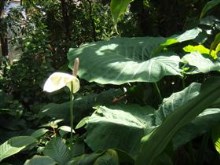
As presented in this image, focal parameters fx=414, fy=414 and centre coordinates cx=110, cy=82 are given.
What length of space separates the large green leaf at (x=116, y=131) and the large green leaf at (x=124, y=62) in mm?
164

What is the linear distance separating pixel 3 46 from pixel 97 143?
15.9ft

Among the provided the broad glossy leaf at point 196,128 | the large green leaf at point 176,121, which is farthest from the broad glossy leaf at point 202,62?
the large green leaf at point 176,121

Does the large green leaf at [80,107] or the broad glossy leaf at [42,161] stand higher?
the broad glossy leaf at [42,161]

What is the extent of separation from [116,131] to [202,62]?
477mm

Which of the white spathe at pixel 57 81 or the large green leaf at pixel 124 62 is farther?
the large green leaf at pixel 124 62

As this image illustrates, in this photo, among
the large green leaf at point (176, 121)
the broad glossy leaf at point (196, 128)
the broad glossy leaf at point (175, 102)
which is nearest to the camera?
the large green leaf at point (176, 121)

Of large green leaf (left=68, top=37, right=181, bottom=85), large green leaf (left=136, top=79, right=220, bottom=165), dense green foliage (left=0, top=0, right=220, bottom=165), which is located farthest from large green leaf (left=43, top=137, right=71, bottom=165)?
large green leaf (left=136, top=79, right=220, bottom=165)

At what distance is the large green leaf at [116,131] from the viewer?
1606 millimetres

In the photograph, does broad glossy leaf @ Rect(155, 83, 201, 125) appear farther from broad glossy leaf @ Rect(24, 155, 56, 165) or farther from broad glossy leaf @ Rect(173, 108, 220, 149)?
broad glossy leaf @ Rect(24, 155, 56, 165)

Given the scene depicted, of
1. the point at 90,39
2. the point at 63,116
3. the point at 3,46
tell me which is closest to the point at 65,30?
the point at 90,39

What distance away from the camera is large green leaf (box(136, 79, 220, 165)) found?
0.99m

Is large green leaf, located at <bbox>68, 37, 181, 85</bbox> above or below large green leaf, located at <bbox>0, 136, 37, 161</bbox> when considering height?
above

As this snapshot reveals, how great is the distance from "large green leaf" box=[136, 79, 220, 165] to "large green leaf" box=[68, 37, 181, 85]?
0.67m

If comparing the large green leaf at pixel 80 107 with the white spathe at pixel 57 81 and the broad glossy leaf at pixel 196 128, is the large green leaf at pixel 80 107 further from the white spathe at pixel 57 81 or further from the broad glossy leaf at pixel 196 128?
the white spathe at pixel 57 81
